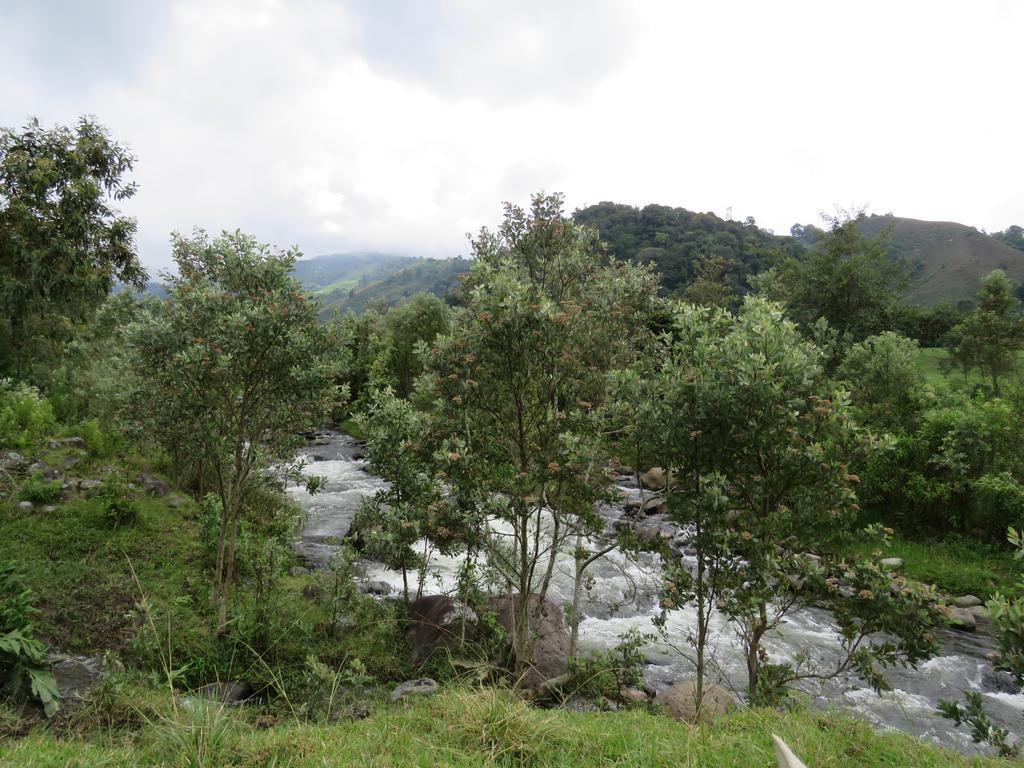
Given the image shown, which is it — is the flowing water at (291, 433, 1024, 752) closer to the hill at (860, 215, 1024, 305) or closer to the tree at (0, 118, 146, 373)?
the tree at (0, 118, 146, 373)

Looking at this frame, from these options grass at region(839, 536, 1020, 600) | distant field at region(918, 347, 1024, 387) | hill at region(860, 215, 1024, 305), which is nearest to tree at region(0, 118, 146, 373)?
grass at region(839, 536, 1020, 600)

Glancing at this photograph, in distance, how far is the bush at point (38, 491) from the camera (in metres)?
13.4

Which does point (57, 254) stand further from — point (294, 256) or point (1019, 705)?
point (1019, 705)

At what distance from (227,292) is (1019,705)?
16870 millimetres

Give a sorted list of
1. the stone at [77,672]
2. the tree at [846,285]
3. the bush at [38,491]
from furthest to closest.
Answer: the tree at [846,285] → the bush at [38,491] → the stone at [77,672]

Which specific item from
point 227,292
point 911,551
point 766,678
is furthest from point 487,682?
point 911,551

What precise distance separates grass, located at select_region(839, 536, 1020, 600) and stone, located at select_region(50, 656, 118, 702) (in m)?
18.1

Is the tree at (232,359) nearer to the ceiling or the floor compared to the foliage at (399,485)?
nearer to the ceiling

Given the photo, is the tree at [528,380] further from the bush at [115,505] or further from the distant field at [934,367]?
the distant field at [934,367]

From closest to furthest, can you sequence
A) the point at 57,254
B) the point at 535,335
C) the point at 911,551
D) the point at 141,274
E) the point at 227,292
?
the point at 535,335, the point at 227,292, the point at 57,254, the point at 141,274, the point at 911,551

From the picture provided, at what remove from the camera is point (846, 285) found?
113 ft

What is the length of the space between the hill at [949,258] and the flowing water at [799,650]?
86227 mm

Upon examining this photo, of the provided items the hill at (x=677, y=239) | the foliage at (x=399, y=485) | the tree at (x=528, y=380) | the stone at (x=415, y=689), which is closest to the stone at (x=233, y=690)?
the stone at (x=415, y=689)

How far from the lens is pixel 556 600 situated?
1434 centimetres
